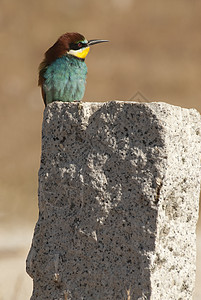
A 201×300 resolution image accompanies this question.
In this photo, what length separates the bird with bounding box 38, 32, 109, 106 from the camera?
3.01 m

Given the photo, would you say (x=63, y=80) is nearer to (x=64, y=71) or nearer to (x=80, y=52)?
(x=64, y=71)

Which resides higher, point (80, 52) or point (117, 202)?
point (80, 52)

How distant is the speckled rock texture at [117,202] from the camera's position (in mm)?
2080

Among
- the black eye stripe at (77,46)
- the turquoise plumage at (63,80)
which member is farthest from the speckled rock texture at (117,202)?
the black eye stripe at (77,46)

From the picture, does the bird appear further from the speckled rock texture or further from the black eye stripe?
the speckled rock texture

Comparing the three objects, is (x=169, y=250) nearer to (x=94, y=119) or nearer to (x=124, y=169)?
(x=124, y=169)

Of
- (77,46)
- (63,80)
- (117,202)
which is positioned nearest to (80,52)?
(77,46)

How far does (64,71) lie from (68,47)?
110mm

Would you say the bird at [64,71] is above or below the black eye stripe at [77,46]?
below

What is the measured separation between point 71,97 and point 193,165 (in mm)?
964

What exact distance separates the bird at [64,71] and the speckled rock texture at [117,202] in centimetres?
68

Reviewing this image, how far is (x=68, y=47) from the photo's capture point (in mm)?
3039

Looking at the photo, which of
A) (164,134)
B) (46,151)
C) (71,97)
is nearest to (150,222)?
(164,134)

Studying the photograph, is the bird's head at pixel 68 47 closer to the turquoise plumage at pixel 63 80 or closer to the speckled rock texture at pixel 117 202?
the turquoise plumage at pixel 63 80
